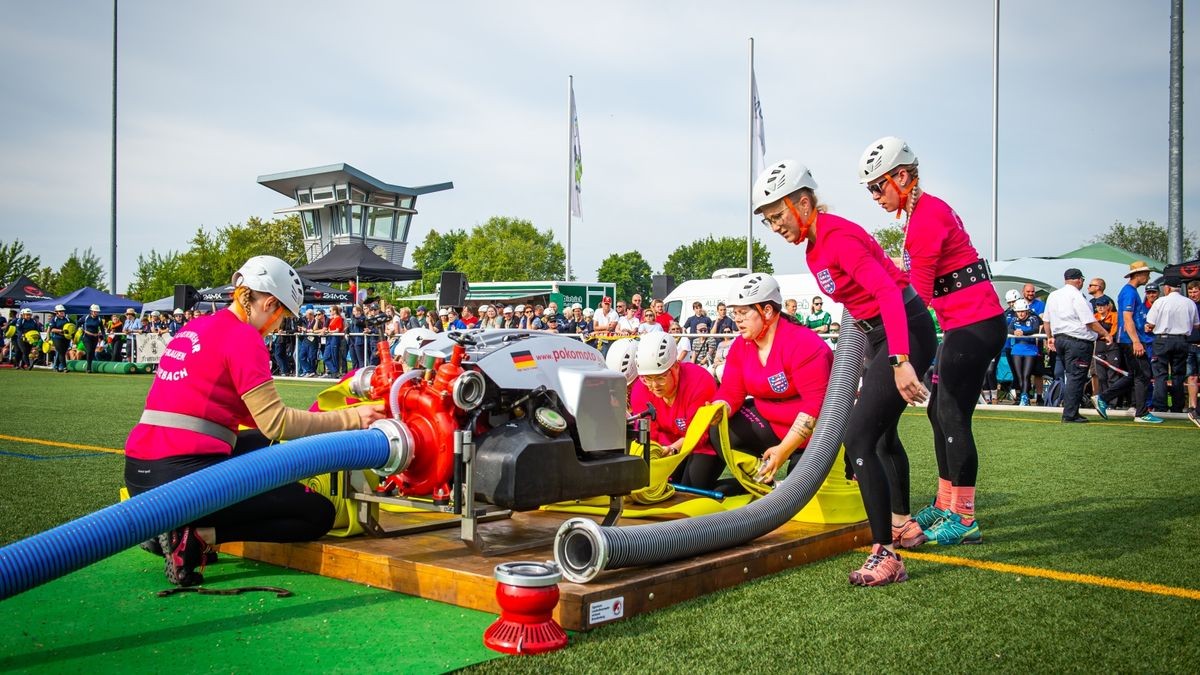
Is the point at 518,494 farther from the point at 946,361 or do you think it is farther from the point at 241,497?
the point at 946,361

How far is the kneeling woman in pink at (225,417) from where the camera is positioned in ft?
13.7

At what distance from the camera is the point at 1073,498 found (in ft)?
21.8

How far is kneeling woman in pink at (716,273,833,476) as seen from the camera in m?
5.42

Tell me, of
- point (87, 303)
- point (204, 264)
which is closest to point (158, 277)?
point (204, 264)

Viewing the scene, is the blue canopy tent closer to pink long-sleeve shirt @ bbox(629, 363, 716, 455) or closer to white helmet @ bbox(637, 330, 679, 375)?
pink long-sleeve shirt @ bbox(629, 363, 716, 455)

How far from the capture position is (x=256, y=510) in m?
4.32

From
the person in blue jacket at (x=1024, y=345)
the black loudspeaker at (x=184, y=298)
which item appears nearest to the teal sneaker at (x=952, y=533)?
the person in blue jacket at (x=1024, y=345)

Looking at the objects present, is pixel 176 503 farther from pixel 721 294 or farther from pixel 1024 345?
pixel 721 294

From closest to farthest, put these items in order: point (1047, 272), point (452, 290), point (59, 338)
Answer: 1. point (452, 290)
2. point (1047, 272)
3. point (59, 338)

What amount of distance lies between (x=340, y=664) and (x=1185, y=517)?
17.6 feet


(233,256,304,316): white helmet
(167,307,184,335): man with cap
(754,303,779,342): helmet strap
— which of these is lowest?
(754,303,779,342): helmet strap

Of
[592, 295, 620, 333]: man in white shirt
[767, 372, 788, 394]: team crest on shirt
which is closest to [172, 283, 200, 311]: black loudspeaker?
[592, 295, 620, 333]: man in white shirt

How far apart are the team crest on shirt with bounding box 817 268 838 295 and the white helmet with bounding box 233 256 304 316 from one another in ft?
8.51

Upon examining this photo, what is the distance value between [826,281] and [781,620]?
1873 mm
